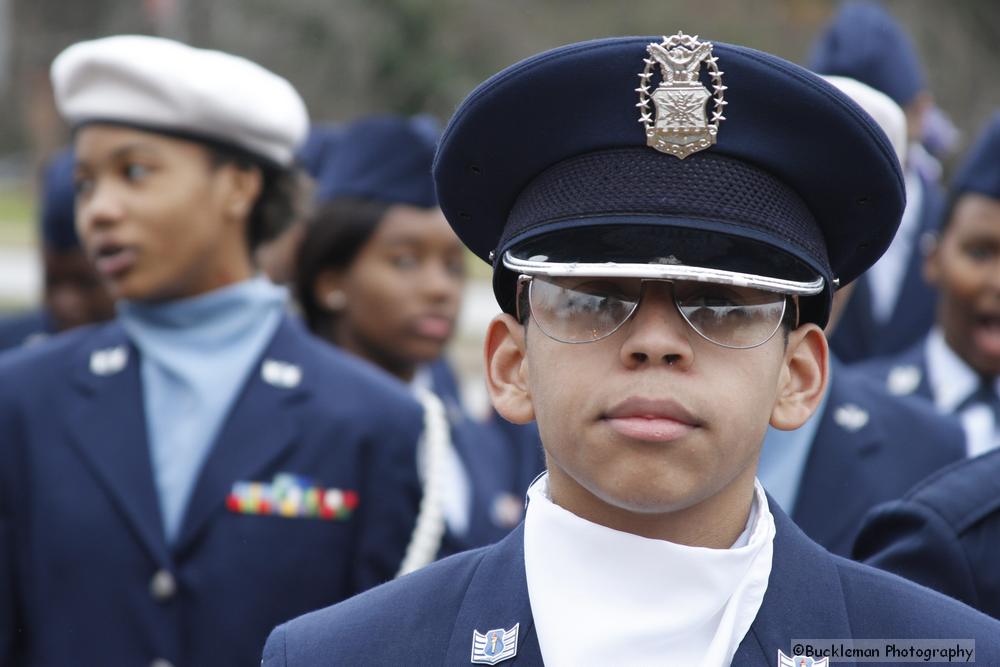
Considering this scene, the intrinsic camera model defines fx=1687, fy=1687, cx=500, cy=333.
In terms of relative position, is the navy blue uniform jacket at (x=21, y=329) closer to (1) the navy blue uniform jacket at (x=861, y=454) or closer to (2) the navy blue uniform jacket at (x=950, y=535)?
(1) the navy blue uniform jacket at (x=861, y=454)

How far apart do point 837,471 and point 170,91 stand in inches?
80.3

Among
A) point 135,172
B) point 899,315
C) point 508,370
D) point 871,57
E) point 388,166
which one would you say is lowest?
point 899,315

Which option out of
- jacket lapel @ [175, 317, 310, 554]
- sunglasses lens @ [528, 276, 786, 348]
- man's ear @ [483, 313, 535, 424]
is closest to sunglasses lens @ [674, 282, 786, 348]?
sunglasses lens @ [528, 276, 786, 348]

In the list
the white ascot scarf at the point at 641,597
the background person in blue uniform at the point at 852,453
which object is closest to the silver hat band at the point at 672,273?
the white ascot scarf at the point at 641,597

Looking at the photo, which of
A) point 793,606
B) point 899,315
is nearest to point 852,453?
point 793,606

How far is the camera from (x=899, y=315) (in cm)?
717

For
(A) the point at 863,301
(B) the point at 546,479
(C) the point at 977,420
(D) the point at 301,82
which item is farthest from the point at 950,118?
(B) the point at 546,479

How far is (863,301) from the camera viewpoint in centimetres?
684

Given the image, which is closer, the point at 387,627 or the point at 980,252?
the point at 387,627

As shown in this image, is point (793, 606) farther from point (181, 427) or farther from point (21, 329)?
point (21, 329)

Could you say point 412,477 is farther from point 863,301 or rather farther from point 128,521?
point 863,301

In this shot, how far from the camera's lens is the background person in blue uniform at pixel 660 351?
2494 mm

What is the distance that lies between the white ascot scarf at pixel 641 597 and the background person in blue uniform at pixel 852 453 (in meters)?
1.55

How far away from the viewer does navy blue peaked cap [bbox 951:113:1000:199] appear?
5.30 m
